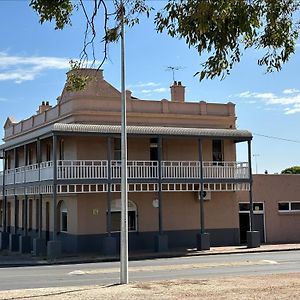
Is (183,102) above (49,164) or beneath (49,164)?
above

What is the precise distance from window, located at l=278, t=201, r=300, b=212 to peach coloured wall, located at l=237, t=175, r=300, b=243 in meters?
0.19

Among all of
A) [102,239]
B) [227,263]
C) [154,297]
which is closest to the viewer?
[154,297]

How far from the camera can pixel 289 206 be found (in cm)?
3472

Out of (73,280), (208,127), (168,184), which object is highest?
(208,127)

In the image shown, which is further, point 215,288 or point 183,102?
point 183,102

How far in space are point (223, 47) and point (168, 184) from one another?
69.5 ft

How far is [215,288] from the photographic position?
13430 millimetres

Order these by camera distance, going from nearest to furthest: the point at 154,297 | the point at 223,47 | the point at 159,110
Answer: the point at 223,47, the point at 154,297, the point at 159,110

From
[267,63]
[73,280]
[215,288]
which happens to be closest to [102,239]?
[73,280]

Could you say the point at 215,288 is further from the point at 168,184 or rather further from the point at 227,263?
the point at 168,184

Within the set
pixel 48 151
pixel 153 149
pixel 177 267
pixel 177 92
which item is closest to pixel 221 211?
pixel 153 149

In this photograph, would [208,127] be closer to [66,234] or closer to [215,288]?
[66,234]

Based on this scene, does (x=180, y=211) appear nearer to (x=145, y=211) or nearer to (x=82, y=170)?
(x=145, y=211)

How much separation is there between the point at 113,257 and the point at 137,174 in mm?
4654
